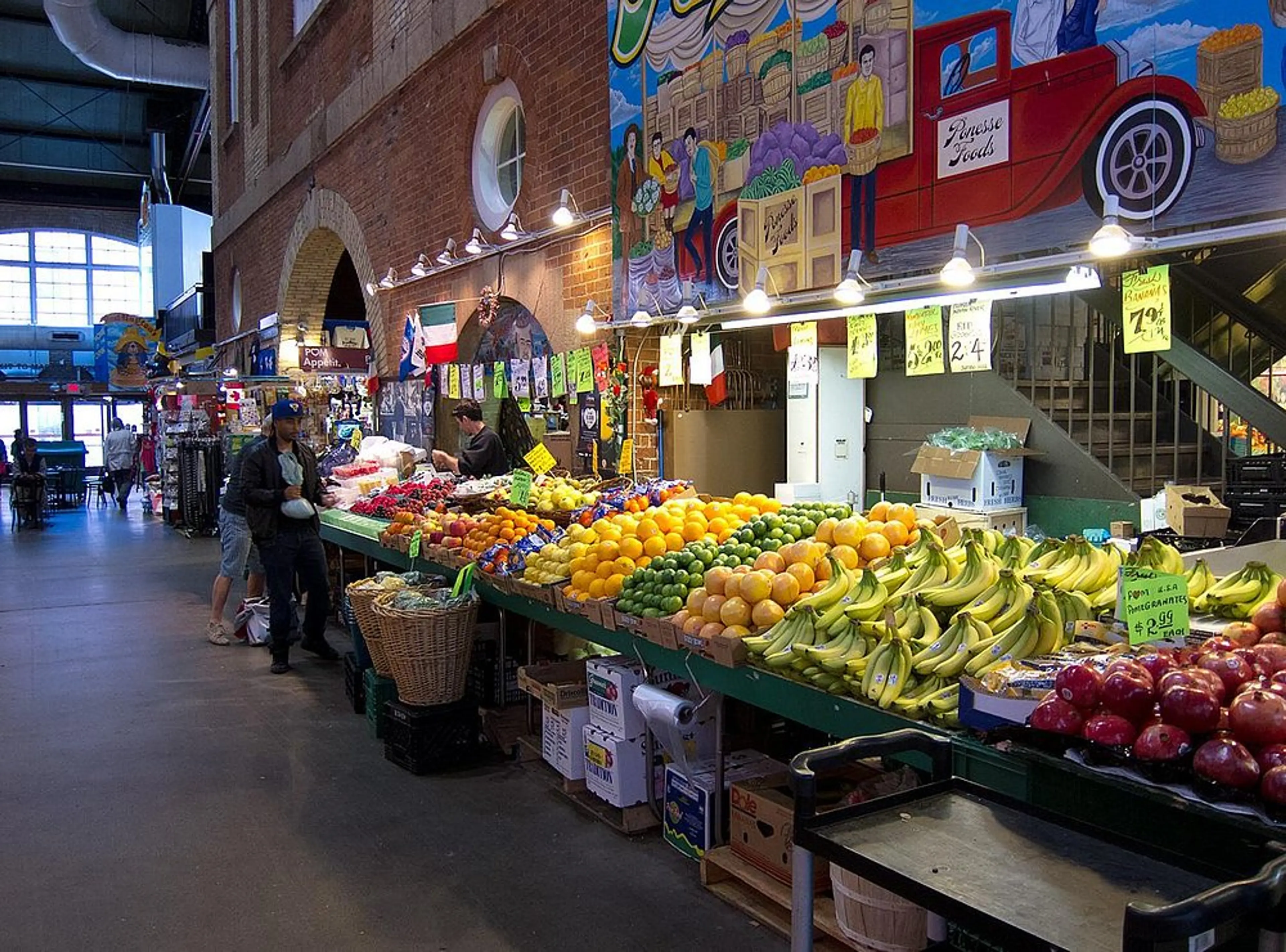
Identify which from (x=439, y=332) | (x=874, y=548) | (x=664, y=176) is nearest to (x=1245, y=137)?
(x=874, y=548)

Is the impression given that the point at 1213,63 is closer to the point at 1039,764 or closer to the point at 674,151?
the point at 1039,764

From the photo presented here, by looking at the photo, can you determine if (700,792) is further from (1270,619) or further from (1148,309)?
(1148,309)

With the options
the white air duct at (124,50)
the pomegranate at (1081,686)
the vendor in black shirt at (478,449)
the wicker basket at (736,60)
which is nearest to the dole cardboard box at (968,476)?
the wicker basket at (736,60)

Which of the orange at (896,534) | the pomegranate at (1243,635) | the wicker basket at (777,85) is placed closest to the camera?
the pomegranate at (1243,635)

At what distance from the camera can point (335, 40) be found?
1280cm

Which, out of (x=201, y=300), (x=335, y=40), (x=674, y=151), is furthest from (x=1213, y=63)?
(x=201, y=300)

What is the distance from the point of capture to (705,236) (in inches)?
269

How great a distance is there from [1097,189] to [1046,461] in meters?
3.46

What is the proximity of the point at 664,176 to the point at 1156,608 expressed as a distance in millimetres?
5184

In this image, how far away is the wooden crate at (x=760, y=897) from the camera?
3334 mm

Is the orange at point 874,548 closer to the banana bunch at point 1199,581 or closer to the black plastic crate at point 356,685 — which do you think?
the banana bunch at point 1199,581

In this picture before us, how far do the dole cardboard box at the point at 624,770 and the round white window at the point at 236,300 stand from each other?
54.9ft

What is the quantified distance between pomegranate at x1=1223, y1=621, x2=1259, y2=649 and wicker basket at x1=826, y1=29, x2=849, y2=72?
4.10m

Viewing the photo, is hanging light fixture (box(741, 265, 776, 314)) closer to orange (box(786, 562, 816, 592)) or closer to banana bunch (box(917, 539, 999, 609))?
orange (box(786, 562, 816, 592))
